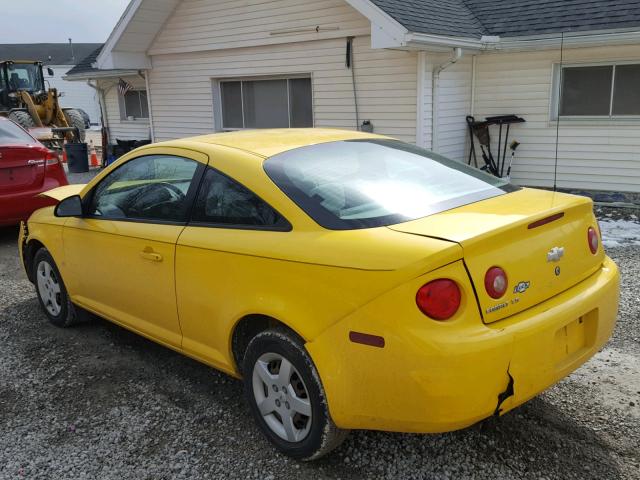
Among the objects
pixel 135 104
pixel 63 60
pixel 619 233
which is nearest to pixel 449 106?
pixel 619 233

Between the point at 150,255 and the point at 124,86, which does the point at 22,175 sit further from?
the point at 124,86

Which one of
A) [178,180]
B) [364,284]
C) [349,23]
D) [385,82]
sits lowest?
[364,284]

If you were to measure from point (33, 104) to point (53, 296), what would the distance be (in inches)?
661

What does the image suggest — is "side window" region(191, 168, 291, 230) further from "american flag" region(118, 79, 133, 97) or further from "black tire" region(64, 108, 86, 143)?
"black tire" region(64, 108, 86, 143)

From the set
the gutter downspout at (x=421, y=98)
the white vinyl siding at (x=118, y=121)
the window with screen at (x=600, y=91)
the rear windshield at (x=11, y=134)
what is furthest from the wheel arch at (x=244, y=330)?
the white vinyl siding at (x=118, y=121)

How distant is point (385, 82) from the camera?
32.2ft

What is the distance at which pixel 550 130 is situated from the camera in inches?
383

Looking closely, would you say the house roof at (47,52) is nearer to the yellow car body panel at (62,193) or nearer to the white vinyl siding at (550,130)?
the white vinyl siding at (550,130)

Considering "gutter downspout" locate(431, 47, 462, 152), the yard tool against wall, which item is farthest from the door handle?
the yard tool against wall

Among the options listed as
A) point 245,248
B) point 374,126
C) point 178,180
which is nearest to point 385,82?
point 374,126

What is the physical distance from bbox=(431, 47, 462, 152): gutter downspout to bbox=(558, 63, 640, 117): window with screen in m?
1.79

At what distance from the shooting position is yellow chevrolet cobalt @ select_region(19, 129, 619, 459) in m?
2.39

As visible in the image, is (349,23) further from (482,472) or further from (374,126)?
(482,472)

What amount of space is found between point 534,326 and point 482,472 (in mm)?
784
